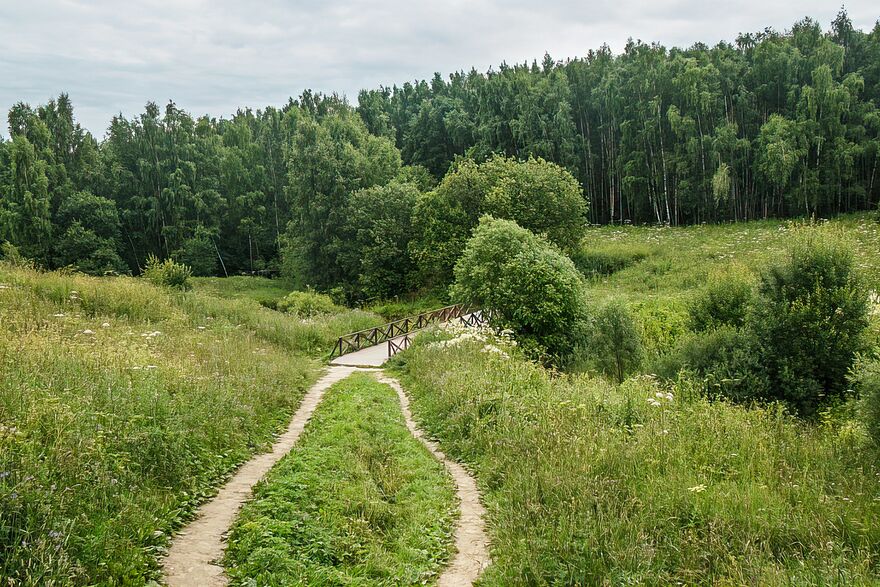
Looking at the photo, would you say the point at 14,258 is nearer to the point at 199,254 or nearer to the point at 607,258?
the point at 607,258

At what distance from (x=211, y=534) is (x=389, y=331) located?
68.9 ft

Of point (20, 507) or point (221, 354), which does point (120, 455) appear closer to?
point (20, 507)

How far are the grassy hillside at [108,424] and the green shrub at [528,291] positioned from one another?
341 inches

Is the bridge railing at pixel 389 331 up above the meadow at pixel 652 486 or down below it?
below

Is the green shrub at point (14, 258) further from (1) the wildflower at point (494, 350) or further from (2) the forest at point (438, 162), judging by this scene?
(1) the wildflower at point (494, 350)

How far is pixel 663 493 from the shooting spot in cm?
671

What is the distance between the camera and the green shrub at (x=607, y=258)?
42.3m

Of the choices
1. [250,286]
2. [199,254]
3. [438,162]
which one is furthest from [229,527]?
[438,162]

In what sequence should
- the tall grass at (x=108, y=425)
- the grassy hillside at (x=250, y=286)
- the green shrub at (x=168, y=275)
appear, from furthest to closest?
1. the grassy hillside at (x=250, y=286)
2. the green shrub at (x=168, y=275)
3. the tall grass at (x=108, y=425)

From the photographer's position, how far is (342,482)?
320 inches

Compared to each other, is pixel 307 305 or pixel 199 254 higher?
pixel 199 254

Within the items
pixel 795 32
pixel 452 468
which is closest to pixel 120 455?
pixel 452 468

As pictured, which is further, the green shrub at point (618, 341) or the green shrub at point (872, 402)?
the green shrub at point (618, 341)

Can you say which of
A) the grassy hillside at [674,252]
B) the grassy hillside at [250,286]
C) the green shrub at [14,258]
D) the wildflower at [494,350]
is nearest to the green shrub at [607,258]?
the grassy hillside at [674,252]
